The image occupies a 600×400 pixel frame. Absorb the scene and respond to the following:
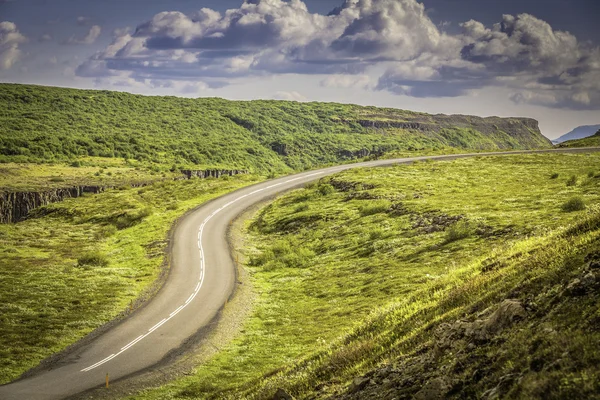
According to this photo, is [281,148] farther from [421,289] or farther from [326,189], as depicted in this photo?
[421,289]

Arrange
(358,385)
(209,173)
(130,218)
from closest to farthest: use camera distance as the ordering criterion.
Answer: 1. (358,385)
2. (130,218)
3. (209,173)

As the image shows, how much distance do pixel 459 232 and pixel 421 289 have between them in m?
13.4

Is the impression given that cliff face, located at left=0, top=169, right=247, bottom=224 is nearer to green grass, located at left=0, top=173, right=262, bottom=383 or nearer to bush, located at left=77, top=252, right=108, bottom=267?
green grass, located at left=0, top=173, right=262, bottom=383

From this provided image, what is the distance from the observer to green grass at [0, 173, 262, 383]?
82.7ft

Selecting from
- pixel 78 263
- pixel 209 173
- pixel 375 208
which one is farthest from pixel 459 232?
pixel 209 173

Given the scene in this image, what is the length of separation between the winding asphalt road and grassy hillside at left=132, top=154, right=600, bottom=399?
2.81 m

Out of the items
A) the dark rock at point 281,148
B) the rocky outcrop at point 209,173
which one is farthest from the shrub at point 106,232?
the dark rock at point 281,148

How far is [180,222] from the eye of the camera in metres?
52.9

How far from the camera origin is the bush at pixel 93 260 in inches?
1558

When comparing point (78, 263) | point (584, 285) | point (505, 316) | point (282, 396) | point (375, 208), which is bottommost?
point (78, 263)

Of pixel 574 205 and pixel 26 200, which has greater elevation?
pixel 574 205

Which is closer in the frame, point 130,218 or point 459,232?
point 459,232

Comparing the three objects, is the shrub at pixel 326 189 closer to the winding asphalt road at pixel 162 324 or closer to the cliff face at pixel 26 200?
the winding asphalt road at pixel 162 324

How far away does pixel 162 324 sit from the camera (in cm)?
2711
